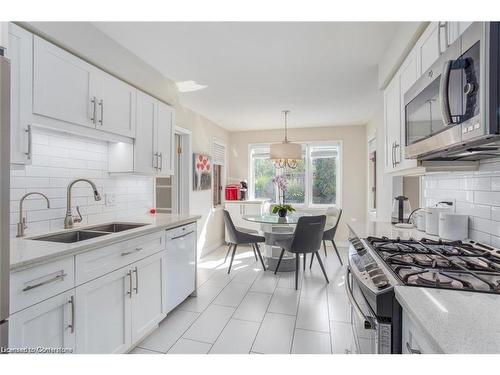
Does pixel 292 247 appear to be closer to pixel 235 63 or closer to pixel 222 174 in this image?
pixel 235 63

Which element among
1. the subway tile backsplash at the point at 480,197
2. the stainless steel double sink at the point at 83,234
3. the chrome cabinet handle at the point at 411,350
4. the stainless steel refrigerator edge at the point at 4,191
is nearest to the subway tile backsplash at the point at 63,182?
the stainless steel double sink at the point at 83,234

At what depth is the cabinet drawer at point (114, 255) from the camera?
148 cm

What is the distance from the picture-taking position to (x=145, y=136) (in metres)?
2.59

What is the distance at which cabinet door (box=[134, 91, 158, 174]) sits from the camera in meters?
2.49

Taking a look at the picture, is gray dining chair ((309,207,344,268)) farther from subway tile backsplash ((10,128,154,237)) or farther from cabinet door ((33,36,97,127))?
cabinet door ((33,36,97,127))

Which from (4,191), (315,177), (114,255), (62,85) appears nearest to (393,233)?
(114,255)

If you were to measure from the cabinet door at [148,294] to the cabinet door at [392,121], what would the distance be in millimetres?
2066

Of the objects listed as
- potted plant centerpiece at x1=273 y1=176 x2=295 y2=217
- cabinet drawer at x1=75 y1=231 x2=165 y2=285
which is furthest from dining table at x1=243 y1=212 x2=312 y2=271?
cabinet drawer at x1=75 y1=231 x2=165 y2=285

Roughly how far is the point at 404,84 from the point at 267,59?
1193 mm

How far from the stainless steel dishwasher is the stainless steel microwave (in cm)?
203

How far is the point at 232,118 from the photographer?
472 centimetres

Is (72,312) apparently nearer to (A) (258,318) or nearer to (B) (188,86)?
(A) (258,318)

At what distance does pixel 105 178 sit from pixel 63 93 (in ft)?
3.06
